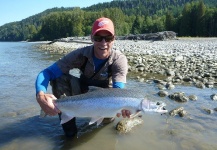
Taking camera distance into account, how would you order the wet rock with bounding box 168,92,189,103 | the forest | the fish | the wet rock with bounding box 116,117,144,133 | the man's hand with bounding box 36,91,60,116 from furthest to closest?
the forest, the wet rock with bounding box 168,92,189,103, the wet rock with bounding box 116,117,144,133, the man's hand with bounding box 36,91,60,116, the fish

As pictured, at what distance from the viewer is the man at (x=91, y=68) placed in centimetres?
426

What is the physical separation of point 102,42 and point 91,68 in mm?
676

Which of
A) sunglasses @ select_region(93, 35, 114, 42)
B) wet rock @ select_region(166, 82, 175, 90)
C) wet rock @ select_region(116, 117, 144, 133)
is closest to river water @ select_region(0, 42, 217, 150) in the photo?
wet rock @ select_region(116, 117, 144, 133)

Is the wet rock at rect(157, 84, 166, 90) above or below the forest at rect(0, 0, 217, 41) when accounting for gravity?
below

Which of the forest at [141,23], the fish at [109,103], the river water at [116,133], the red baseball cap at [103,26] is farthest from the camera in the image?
the forest at [141,23]

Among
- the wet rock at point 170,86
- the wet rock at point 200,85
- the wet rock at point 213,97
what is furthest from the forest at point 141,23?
the wet rock at point 213,97

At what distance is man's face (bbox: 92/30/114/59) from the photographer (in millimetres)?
4258

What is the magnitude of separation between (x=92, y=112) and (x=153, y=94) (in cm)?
409

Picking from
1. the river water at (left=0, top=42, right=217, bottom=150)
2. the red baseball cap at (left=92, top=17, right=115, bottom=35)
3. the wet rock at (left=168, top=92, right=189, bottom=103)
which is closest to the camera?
the red baseball cap at (left=92, top=17, right=115, bottom=35)

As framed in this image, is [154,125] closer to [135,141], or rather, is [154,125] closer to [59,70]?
[135,141]

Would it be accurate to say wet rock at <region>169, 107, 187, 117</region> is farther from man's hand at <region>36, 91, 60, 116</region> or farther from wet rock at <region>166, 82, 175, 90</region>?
man's hand at <region>36, 91, 60, 116</region>

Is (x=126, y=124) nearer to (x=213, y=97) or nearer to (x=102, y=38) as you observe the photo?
(x=102, y=38)

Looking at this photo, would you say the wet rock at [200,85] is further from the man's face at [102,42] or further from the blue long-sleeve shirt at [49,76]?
the man's face at [102,42]

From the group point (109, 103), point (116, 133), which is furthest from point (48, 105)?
point (116, 133)
